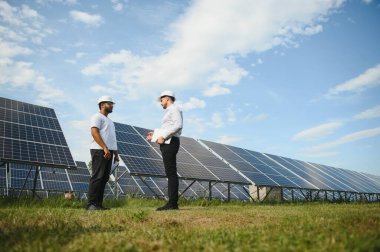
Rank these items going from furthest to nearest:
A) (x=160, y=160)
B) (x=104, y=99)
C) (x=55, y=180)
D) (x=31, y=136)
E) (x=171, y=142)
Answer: (x=55, y=180), (x=160, y=160), (x=31, y=136), (x=104, y=99), (x=171, y=142)

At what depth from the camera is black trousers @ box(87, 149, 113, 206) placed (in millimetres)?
6452

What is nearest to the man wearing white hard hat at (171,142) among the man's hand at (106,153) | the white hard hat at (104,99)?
the man's hand at (106,153)

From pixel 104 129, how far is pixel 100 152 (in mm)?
551

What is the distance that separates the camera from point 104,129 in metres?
6.95

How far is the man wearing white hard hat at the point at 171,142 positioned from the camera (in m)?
6.16

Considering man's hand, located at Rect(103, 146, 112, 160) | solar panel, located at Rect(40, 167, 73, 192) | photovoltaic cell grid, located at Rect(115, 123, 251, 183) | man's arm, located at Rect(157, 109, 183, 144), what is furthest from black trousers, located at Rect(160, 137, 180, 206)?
solar panel, located at Rect(40, 167, 73, 192)

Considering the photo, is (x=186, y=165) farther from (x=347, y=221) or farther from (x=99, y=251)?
(x=99, y=251)

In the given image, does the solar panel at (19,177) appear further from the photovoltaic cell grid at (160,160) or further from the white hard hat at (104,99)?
the white hard hat at (104,99)

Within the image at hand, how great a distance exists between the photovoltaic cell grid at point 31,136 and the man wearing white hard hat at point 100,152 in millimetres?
2772

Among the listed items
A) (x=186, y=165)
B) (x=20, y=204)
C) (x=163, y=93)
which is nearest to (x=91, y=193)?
(x=20, y=204)

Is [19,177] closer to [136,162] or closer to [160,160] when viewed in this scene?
[160,160]

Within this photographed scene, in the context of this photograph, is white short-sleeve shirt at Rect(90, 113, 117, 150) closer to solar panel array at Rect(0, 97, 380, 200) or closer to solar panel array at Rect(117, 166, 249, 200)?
solar panel array at Rect(0, 97, 380, 200)

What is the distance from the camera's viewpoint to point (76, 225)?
3479 mm

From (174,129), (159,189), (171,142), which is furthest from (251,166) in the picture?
(174,129)
